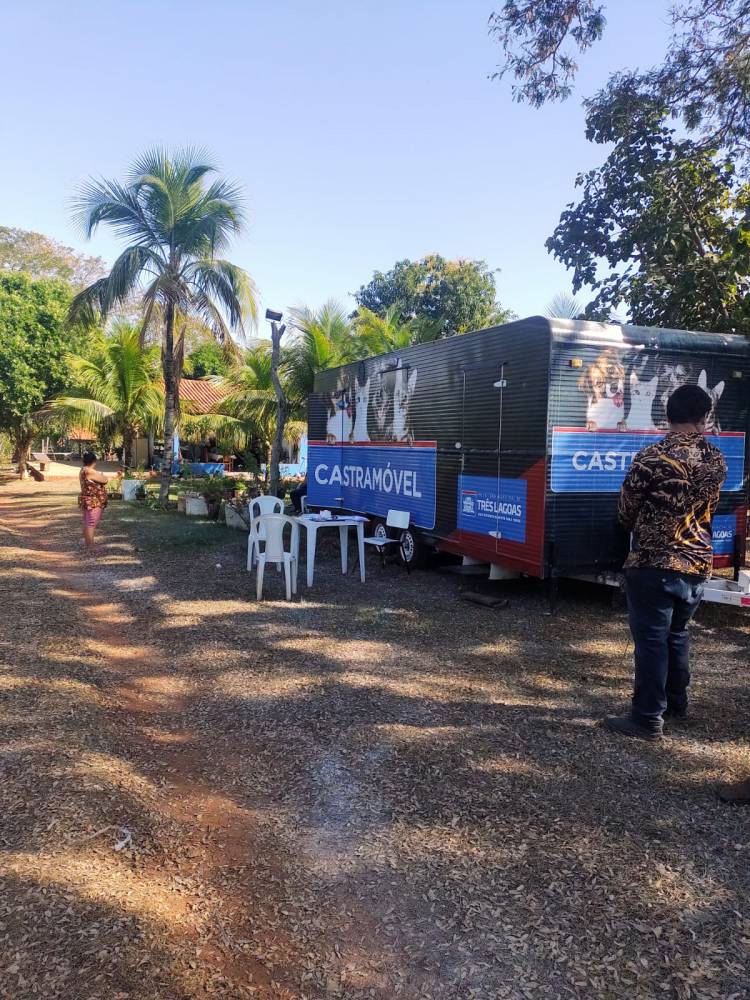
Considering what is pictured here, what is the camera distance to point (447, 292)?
32.1 meters

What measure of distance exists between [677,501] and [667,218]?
25.0 ft

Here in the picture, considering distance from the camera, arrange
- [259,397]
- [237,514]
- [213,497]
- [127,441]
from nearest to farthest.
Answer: [237,514], [213,497], [259,397], [127,441]

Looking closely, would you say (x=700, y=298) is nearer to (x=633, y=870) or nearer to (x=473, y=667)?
(x=473, y=667)

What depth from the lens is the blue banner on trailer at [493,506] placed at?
7.26m

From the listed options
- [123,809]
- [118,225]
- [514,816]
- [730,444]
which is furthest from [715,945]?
[118,225]

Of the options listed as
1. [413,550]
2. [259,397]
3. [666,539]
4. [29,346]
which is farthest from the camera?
[29,346]

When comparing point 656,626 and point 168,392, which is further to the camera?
point 168,392

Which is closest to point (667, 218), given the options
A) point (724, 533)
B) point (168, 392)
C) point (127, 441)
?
point (724, 533)

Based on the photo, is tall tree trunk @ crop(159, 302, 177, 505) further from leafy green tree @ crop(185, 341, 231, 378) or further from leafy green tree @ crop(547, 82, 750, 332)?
leafy green tree @ crop(185, 341, 231, 378)

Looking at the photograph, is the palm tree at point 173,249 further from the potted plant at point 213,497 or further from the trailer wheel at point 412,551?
the trailer wheel at point 412,551

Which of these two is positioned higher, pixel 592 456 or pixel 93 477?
pixel 592 456

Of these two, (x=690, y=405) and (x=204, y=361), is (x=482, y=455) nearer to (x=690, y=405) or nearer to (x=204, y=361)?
(x=690, y=405)

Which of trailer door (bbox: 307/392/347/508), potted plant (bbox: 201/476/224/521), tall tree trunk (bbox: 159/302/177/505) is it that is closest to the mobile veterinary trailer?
trailer door (bbox: 307/392/347/508)

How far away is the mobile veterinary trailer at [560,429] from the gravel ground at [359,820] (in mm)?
1123
